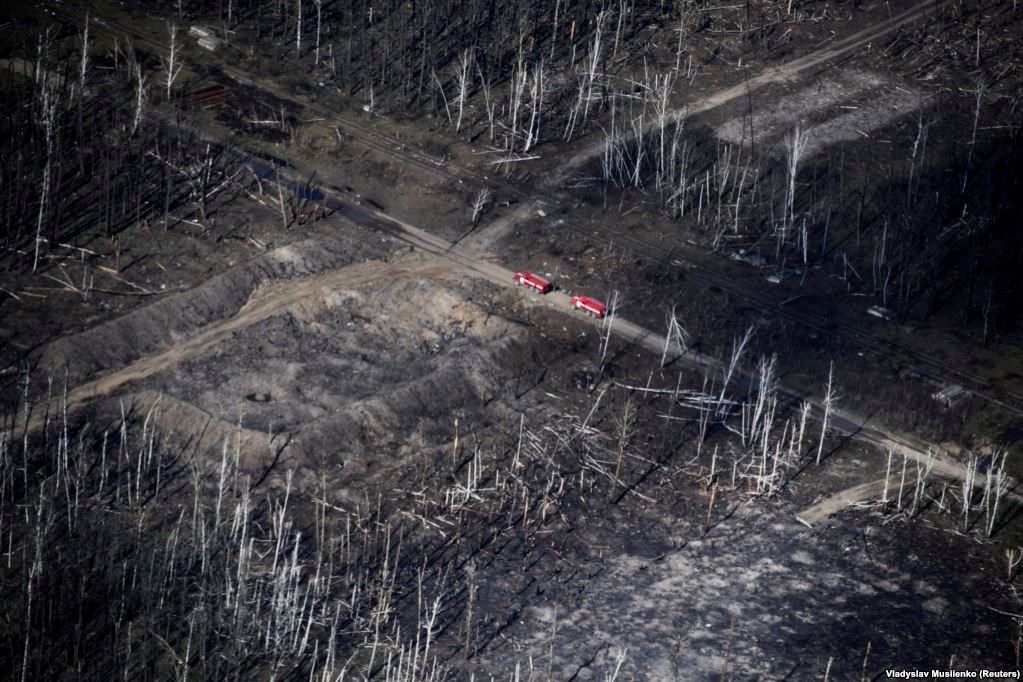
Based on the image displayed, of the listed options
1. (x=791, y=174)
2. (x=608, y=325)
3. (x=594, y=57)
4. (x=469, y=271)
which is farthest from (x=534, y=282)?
(x=594, y=57)

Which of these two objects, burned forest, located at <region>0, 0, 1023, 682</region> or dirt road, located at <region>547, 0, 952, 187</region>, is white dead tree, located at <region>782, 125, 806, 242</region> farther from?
dirt road, located at <region>547, 0, 952, 187</region>

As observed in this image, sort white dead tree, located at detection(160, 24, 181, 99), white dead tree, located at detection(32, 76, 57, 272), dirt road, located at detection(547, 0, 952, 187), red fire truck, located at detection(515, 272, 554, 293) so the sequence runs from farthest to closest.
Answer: dirt road, located at detection(547, 0, 952, 187) < white dead tree, located at detection(160, 24, 181, 99) < red fire truck, located at detection(515, 272, 554, 293) < white dead tree, located at detection(32, 76, 57, 272)

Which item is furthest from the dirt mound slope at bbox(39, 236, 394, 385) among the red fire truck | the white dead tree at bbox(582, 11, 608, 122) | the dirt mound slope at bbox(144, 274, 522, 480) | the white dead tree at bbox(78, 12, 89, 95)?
the white dead tree at bbox(582, 11, 608, 122)

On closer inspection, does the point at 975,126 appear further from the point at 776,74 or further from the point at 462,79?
the point at 462,79

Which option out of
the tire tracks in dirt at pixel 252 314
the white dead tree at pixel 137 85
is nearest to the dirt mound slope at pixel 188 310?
the tire tracks in dirt at pixel 252 314

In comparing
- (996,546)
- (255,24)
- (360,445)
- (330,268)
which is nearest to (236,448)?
(360,445)

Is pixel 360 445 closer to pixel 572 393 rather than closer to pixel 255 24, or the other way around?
pixel 572 393

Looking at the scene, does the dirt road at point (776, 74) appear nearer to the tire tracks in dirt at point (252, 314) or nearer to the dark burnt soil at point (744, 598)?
the tire tracks in dirt at point (252, 314)
